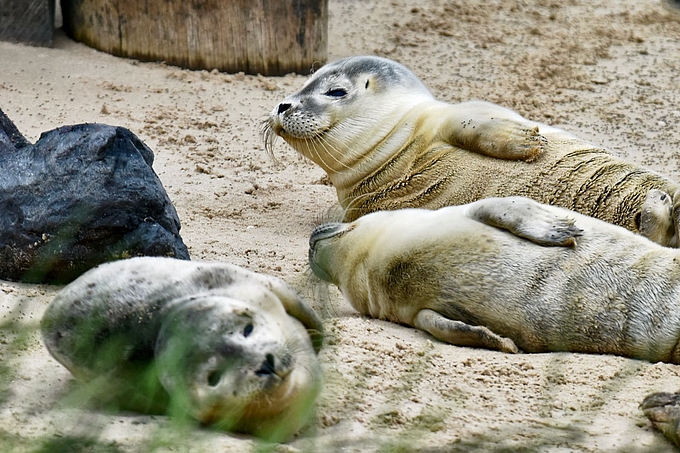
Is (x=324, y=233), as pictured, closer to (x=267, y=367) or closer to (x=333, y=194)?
(x=267, y=367)

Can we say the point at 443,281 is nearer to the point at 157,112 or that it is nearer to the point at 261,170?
the point at 261,170

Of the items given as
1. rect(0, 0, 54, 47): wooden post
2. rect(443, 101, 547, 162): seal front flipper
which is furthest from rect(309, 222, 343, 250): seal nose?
rect(0, 0, 54, 47): wooden post

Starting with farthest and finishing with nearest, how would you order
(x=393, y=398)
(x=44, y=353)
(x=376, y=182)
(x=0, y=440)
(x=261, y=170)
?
(x=261, y=170), (x=376, y=182), (x=44, y=353), (x=393, y=398), (x=0, y=440)

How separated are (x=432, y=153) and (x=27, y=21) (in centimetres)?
425

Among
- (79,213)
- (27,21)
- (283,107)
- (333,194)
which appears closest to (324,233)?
(79,213)

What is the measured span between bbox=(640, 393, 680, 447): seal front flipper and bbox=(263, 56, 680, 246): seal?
1663 mm

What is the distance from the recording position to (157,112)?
25.5ft

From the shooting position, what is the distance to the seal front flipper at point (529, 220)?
4.34 meters

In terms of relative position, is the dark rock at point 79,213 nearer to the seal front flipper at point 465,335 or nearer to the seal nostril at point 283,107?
the seal front flipper at point 465,335

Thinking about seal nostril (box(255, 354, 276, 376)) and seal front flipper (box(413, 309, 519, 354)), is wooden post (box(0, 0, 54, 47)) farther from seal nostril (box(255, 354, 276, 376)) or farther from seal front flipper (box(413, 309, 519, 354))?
seal nostril (box(255, 354, 276, 376))

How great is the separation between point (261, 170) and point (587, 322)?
3.46 metres

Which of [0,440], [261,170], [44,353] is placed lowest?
[261,170]

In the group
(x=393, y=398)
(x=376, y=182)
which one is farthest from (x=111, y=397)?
(x=376, y=182)

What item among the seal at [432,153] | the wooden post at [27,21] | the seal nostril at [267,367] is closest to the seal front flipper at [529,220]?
the seal at [432,153]
